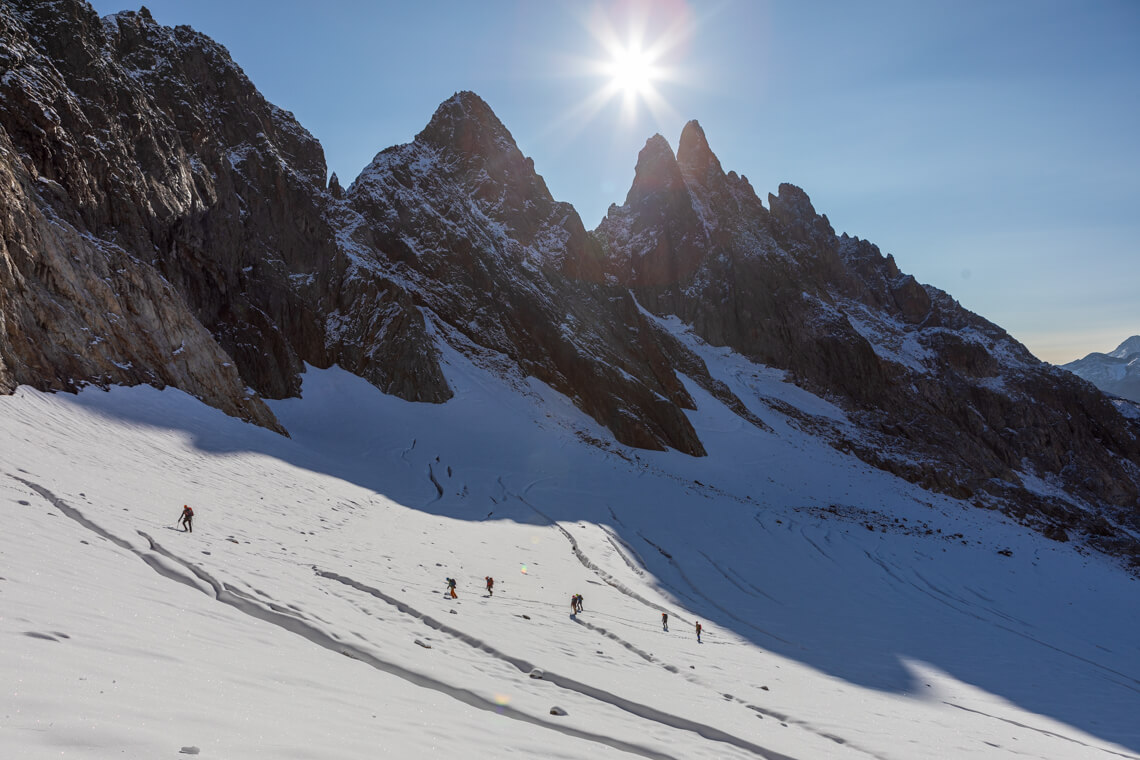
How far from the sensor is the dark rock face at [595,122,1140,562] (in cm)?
7753

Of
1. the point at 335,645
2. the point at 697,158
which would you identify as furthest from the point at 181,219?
the point at 697,158

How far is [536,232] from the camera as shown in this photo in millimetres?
83438

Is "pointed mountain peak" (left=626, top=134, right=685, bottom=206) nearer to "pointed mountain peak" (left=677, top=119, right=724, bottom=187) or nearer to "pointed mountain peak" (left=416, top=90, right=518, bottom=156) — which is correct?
"pointed mountain peak" (left=677, top=119, right=724, bottom=187)

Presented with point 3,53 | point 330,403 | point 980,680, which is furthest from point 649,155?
point 980,680

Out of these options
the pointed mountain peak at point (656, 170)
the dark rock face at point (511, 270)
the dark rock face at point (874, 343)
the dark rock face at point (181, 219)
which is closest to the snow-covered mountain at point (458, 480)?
the dark rock face at point (181, 219)

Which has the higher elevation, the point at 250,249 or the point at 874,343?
the point at 874,343

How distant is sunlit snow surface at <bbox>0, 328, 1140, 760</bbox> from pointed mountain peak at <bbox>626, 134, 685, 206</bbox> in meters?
74.9

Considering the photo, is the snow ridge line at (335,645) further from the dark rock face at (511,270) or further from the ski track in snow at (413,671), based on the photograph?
the dark rock face at (511,270)

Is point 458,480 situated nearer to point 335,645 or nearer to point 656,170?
point 335,645

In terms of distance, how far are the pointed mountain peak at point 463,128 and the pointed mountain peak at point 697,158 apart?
44438mm

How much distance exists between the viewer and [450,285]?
220 feet

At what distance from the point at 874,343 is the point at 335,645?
9958cm

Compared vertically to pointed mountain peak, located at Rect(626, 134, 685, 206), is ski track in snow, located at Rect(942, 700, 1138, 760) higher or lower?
lower

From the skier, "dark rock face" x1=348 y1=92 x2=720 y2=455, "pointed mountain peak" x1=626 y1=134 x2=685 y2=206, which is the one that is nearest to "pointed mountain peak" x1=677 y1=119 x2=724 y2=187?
"pointed mountain peak" x1=626 y1=134 x2=685 y2=206
